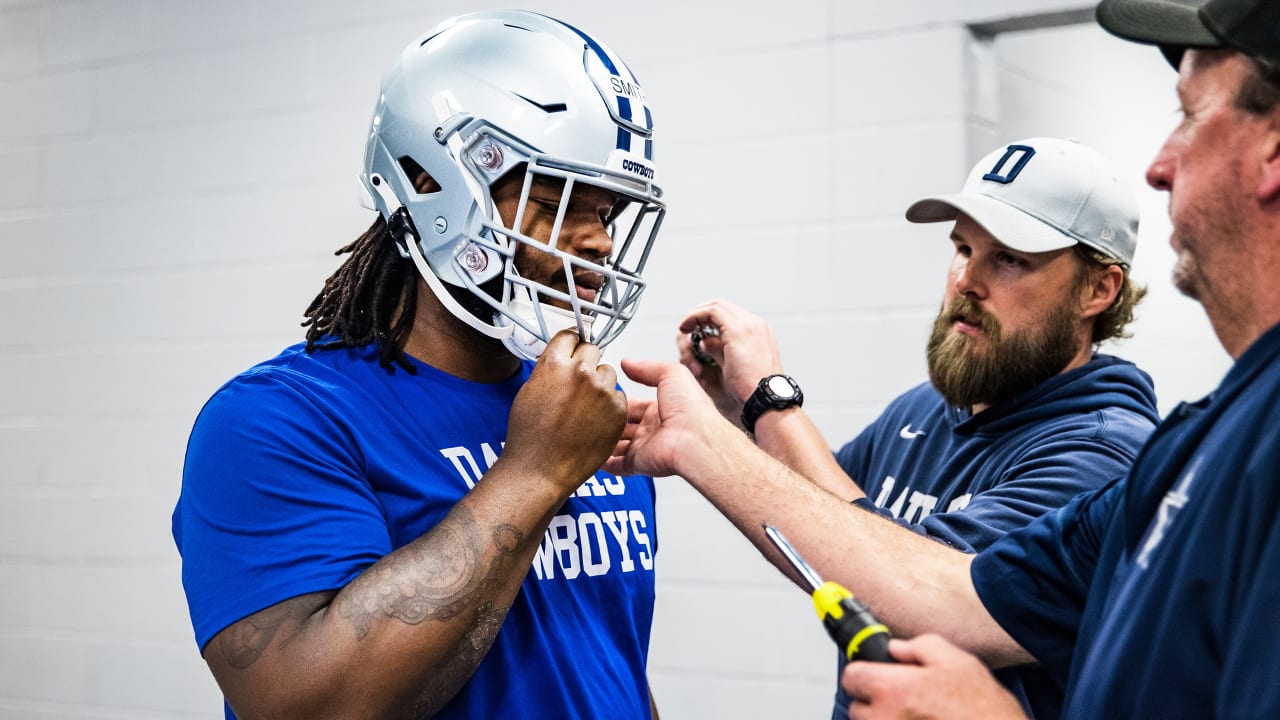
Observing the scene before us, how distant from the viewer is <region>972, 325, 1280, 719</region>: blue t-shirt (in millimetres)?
823

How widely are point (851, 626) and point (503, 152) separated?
→ 0.70 meters

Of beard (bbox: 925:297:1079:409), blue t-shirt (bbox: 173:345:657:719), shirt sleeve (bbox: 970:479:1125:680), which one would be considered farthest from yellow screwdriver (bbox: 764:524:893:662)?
beard (bbox: 925:297:1079:409)

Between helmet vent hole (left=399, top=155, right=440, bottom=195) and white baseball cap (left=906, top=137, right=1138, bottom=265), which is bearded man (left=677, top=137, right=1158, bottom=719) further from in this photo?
helmet vent hole (left=399, top=155, right=440, bottom=195)

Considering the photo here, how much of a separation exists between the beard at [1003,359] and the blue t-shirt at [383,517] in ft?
2.29

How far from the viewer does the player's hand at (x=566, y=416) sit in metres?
1.28

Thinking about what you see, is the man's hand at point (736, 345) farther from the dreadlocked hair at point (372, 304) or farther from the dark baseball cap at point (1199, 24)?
the dark baseball cap at point (1199, 24)

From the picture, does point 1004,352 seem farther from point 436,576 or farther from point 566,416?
point 436,576

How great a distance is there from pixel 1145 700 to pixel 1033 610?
311mm

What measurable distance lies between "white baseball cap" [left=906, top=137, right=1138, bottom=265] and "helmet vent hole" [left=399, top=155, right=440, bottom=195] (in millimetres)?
952

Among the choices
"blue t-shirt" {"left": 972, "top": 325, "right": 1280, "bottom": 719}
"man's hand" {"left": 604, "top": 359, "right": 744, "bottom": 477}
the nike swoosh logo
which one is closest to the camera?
"blue t-shirt" {"left": 972, "top": 325, "right": 1280, "bottom": 719}

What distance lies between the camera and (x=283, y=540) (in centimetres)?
119

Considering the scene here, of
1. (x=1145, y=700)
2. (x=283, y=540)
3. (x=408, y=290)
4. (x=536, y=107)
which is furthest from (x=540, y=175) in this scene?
(x=1145, y=700)

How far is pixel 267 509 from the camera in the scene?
1.20m

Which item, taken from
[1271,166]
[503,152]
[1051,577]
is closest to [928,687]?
[1051,577]
